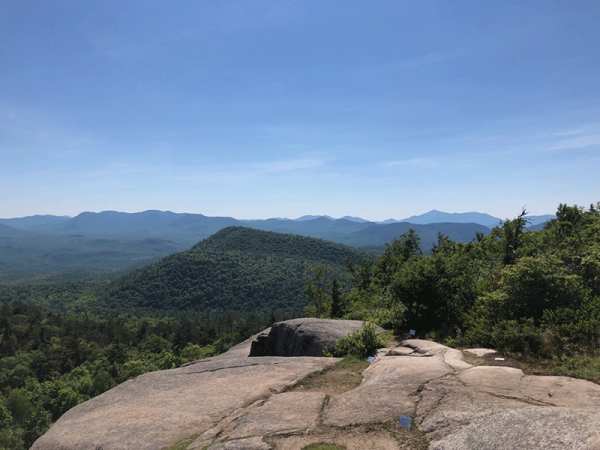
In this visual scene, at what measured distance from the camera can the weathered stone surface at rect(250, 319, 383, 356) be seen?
1302 centimetres

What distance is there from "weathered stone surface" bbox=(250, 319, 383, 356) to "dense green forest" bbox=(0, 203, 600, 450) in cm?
230

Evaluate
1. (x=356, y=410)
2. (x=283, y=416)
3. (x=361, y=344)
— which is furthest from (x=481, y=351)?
(x=283, y=416)

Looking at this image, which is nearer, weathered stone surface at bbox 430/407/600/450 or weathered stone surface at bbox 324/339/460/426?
weathered stone surface at bbox 430/407/600/450

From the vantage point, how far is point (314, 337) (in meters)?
13.5

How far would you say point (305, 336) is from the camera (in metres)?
13.9

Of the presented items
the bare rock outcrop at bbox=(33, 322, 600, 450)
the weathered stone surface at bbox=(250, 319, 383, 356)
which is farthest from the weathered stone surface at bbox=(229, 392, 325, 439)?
the weathered stone surface at bbox=(250, 319, 383, 356)

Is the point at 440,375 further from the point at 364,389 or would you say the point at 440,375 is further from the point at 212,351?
the point at 212,351

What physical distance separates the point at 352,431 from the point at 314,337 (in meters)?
7.56

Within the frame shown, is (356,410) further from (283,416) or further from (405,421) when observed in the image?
(283,416)

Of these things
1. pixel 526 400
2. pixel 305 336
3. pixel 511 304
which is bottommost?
pixel 305 336

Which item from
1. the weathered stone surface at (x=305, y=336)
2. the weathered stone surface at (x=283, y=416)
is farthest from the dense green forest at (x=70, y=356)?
the weathered stone surface at (x=283, y=416)

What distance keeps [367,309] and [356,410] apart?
14.3 meters

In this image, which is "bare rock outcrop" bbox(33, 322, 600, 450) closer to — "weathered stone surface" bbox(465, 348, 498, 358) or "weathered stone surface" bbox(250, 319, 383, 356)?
"weathered stone surface" bbox(465, 348, 498, 358)

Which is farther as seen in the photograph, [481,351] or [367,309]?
[367,309]
